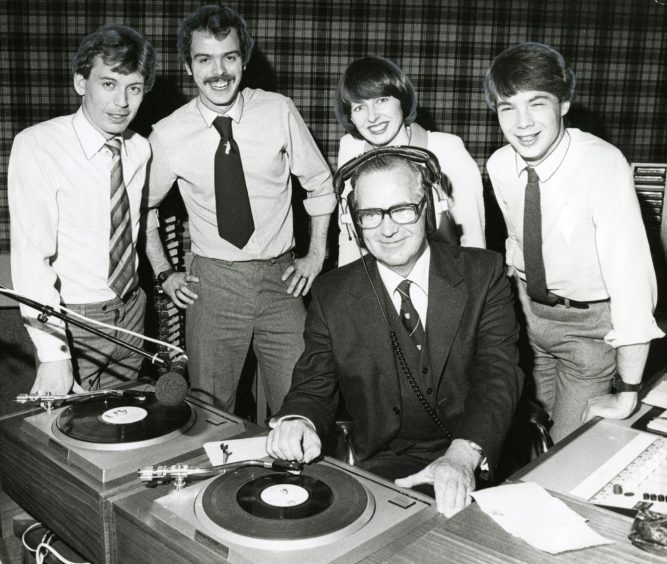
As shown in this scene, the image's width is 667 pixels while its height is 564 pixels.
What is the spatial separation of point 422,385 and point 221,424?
22.2 inches

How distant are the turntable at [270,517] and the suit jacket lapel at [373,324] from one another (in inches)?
18.3

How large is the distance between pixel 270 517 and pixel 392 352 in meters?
0.74

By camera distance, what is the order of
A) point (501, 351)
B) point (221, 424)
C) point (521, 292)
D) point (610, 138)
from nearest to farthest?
1. point (221, 424)
2. point (501, 351)
3. point (521, 292)
4. point (610, 138)

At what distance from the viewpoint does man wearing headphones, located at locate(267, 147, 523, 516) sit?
75.1 inches

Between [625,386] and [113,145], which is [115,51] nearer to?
[113,145]

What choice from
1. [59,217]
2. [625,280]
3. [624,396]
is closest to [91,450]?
[59,217]

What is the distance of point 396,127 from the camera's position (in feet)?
8.73

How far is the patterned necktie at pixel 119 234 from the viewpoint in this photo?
2518 millimetres

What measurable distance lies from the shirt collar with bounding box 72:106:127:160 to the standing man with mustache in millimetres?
386

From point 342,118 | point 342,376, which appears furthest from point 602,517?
point 342,118

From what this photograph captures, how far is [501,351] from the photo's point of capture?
1960 mm

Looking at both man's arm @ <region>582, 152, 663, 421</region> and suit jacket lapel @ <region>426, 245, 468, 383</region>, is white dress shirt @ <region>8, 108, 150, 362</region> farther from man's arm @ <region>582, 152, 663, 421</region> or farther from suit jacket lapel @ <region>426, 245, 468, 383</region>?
man's arm @ <region>582, 152, 663, 421</region>

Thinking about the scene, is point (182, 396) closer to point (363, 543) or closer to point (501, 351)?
point (363, 543)

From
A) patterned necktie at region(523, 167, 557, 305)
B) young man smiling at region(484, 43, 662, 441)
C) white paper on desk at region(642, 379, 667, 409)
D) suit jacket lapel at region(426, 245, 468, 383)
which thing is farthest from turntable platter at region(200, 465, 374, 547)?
patterned necktie at region(523, 167, 557, 305)
